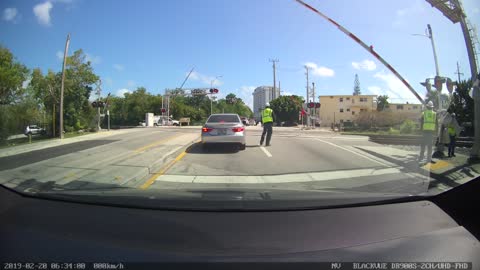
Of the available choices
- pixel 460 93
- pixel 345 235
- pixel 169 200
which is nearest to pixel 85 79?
pixel 169 200

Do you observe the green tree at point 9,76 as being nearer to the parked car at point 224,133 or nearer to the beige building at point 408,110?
the beige building at point 408,110

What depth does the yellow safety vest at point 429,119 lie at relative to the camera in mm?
4508

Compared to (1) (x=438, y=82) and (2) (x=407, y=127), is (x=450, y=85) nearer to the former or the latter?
(1) (x=438, y=82)

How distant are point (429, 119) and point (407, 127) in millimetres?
896

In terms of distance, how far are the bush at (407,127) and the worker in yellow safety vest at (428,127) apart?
0.71 feet

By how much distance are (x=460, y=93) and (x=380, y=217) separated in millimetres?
1851

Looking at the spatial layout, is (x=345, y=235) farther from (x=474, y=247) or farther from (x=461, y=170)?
(x=461, y=170)

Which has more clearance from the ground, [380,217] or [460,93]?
[460,93]

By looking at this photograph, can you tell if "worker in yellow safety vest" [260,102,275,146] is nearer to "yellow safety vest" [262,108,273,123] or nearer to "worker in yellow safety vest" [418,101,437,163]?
"yellow safety vest" [262,108,273,123]

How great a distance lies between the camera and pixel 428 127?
4918mm

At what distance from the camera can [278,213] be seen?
8.70ft

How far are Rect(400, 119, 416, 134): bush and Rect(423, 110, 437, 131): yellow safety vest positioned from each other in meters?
0.23

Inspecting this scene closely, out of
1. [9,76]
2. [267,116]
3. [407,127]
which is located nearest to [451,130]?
[407,127]

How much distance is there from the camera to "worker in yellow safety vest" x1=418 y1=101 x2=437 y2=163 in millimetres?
4516
